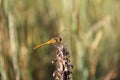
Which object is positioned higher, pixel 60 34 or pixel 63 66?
pixel 60 34

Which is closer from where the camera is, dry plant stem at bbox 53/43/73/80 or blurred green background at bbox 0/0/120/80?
dry plant stem at bbox 53/43/73/80

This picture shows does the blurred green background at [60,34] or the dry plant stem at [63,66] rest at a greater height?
the blurred green background at [60,34]

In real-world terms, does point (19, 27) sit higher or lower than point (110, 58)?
higher

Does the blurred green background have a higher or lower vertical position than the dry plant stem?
higher

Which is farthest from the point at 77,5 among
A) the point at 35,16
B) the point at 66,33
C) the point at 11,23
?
the point at 35,16

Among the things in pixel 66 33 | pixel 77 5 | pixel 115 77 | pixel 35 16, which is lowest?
pixel 115 77

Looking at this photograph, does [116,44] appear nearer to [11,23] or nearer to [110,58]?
[110,58]

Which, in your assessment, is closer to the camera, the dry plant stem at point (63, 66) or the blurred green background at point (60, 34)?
the dry plant stem at point (63, 66)

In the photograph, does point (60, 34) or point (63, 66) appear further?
point (60, 34)
